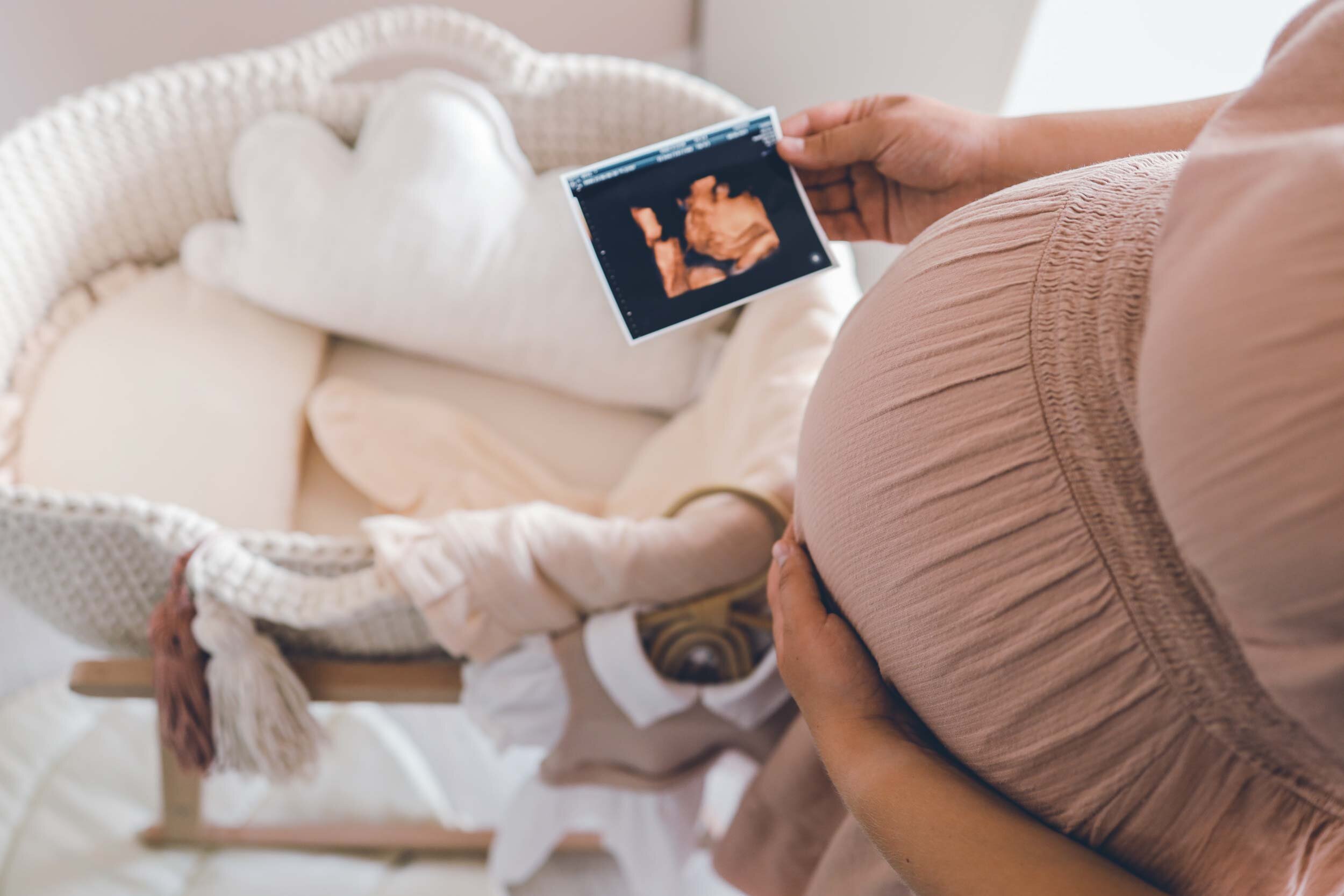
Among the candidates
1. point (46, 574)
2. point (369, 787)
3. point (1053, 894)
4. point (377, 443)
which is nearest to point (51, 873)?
point (369, 787)

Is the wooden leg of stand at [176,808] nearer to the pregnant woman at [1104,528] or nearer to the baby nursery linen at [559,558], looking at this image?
the baby nursery linen at [559,558]

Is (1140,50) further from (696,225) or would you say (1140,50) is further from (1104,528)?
(1104,528)

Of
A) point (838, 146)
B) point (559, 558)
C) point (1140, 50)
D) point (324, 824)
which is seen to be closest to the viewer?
point (838, 146)

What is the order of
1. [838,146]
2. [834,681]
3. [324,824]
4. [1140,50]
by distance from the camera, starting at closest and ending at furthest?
[834,681] < [838,146] < [1140,50] < [324,824]

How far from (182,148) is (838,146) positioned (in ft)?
2.66

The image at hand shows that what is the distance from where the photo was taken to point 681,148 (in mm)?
625

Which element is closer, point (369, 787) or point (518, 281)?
point (518, 281)

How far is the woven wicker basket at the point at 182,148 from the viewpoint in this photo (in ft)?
2.73

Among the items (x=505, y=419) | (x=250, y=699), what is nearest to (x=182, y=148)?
(x=505, y=419)

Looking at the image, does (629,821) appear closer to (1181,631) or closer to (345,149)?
(1181,631)

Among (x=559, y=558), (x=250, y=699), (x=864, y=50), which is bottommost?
(x=250, y=699)

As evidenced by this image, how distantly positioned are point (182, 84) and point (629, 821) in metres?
0.93

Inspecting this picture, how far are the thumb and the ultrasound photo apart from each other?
15 mm

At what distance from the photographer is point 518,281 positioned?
1043 millimetres
